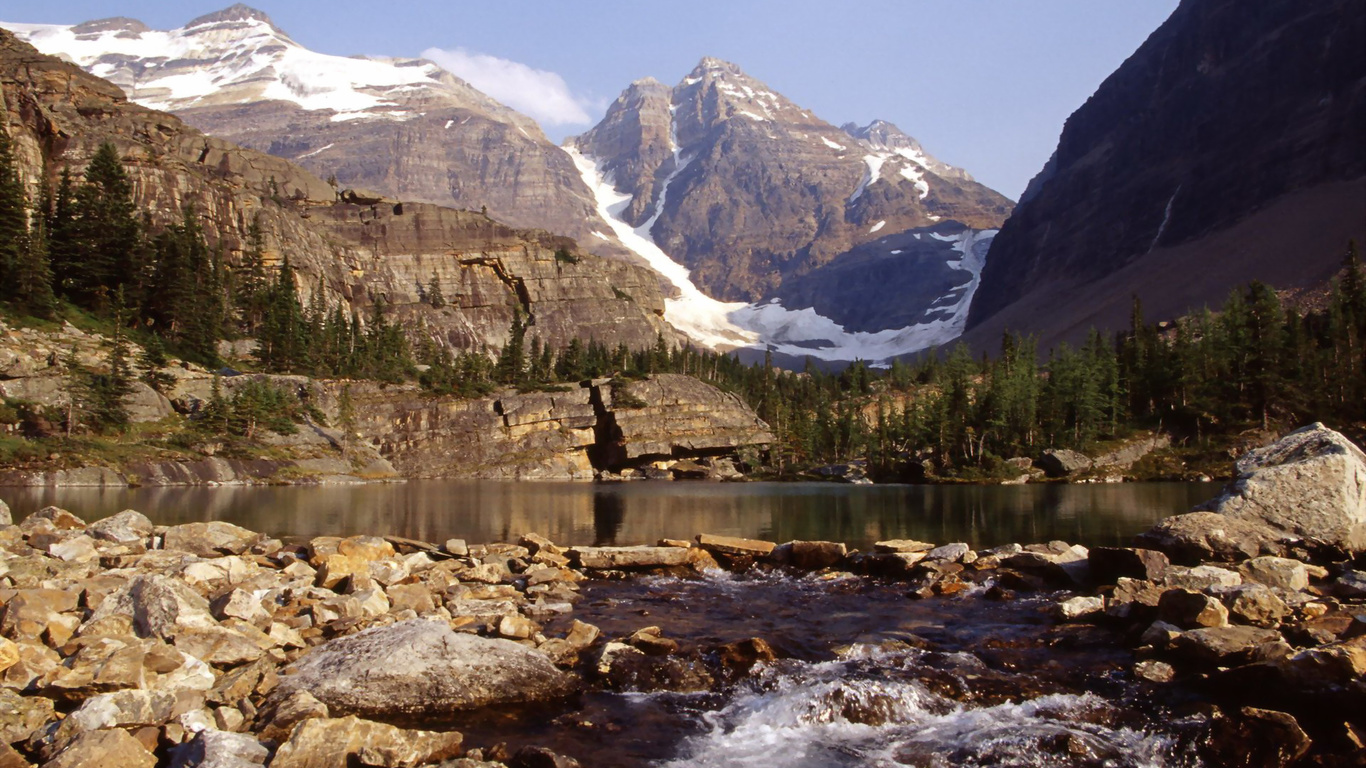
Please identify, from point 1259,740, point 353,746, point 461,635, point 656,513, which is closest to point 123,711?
point 353,746

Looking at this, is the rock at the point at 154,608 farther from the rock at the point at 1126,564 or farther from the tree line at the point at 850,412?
the tree line at the point at 850,412

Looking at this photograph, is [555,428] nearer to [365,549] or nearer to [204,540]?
[204,540]

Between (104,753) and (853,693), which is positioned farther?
(853,693)

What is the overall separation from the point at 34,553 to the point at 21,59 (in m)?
145

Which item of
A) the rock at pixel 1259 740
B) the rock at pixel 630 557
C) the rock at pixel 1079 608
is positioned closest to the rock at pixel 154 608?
Result: the rock at pixel 630 557

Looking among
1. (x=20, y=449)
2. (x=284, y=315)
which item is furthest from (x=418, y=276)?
(x=20, y=449)

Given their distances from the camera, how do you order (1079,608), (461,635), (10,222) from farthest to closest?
(10,222), (1079,608), (461,635)

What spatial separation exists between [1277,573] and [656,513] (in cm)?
3568

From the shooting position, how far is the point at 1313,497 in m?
22.3

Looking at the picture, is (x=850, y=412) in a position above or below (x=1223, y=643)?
above

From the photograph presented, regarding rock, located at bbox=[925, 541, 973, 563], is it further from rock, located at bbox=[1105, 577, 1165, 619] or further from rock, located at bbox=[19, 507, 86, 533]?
rock, located at bbox=[19, 507, 86, 533]

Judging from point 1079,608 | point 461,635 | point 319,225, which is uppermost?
point 319,225

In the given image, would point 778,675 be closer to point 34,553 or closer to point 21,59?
point 34,553

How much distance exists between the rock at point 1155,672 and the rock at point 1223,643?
49 centimetres
